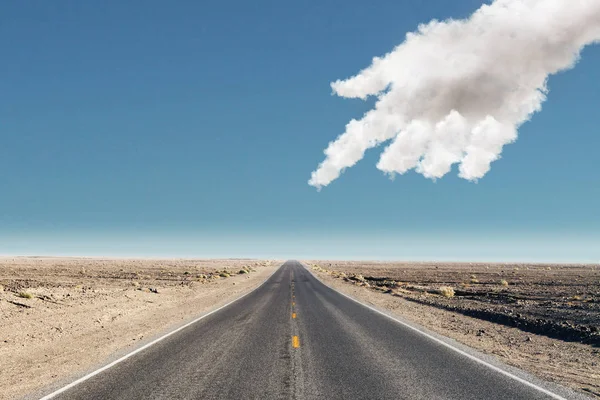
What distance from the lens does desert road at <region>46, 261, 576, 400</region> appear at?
7.05 meters

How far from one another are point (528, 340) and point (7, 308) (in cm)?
2023

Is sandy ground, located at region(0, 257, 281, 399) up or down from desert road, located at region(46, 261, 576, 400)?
down

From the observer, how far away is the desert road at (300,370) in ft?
23.1

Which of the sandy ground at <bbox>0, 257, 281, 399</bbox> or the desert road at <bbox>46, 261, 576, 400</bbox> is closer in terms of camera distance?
the desert road at <bbox>46, 261, 576, 400</bbox>

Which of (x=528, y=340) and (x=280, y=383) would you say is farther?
(x=528, y=340)

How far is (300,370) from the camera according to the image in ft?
28.0

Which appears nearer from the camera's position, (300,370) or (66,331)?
(300,370)

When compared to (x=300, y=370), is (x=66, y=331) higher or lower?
lower

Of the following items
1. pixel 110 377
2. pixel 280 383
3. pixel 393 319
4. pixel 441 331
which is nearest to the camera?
pixel 280 383

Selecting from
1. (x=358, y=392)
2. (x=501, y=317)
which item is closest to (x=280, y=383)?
(x=358, y=392)

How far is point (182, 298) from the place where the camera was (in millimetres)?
29250

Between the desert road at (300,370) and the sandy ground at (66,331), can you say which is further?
the sandy ground at (66,331)

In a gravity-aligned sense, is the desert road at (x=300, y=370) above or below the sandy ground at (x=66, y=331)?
above

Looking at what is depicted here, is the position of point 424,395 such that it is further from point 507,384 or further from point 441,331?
point 441,331
